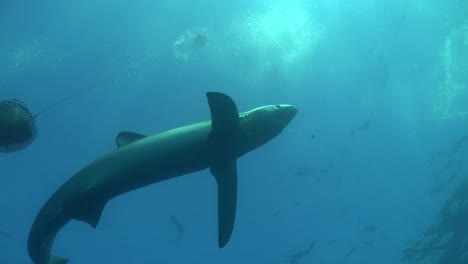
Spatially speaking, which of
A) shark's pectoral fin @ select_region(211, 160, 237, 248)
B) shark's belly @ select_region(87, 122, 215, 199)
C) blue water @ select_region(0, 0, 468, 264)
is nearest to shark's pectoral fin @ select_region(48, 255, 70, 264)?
shark's belly @ select_region(87, 122, 215, 199)

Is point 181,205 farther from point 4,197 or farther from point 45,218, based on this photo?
point 45,218

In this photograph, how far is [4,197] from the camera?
1708cm

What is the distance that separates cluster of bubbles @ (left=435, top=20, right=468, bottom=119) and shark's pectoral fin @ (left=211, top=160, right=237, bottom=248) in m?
16.8

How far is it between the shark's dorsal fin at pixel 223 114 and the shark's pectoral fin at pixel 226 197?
2.26 ft

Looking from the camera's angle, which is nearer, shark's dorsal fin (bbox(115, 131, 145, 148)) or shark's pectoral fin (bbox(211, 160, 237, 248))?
shark's dorsal fin (bbox(115, 131, 145, 148))

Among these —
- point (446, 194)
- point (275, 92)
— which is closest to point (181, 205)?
point (275, 92)

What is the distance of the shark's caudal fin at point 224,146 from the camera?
528cm

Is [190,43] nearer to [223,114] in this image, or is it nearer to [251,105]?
[251,105]

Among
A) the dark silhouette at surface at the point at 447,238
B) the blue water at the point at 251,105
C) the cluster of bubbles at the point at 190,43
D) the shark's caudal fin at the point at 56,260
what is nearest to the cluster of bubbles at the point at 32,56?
the blue water at the point at 251,105

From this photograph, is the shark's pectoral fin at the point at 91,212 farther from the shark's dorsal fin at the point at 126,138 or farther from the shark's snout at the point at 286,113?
the shark's snout at the point at 286,113

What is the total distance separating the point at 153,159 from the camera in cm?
527

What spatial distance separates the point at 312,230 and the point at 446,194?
415 inches

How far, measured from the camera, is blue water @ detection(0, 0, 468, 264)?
523 inches

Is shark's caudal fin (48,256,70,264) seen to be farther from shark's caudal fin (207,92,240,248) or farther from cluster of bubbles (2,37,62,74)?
cluster of bubbles (2,37,62,74)
